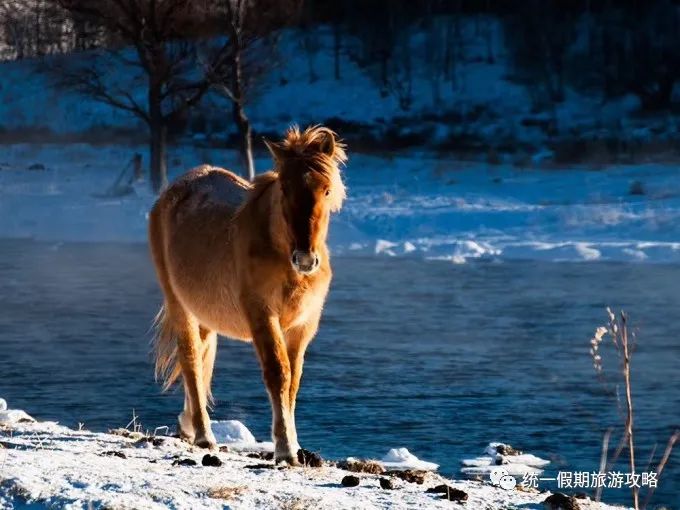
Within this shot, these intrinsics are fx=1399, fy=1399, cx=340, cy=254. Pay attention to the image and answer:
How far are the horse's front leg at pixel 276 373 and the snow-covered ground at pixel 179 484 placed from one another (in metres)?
0.18

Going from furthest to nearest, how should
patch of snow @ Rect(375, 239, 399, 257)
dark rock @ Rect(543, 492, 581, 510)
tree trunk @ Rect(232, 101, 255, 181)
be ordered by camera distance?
Answer: tree trunk @ Rect(232, 101, 255, 181) < patch of snow @ Rect(375, 239, 399, 257) < dark rock @ Rect(543, 492, 581, 510)

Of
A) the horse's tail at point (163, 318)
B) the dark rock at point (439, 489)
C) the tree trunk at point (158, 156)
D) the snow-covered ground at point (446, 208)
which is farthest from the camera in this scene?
the tree trunk at point (158, 156)

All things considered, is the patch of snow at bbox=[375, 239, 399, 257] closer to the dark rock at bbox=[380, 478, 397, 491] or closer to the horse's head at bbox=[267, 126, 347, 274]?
the horse's head at bbox=[267, 126, 347, 274]

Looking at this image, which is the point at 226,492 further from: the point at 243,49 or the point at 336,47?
the point at 336,47

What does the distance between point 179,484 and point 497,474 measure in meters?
2.35

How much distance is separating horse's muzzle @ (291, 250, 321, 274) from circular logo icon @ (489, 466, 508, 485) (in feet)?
4.59

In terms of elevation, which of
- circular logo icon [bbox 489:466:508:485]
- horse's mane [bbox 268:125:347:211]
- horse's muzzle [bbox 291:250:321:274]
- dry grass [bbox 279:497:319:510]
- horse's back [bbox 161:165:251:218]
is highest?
horse's mane [bbox 268:125:347:211]

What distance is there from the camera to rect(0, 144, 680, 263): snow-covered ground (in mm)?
22672

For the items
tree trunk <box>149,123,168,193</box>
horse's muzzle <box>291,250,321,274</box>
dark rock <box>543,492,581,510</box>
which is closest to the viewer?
dark rock <box>543,492,581,510</box>

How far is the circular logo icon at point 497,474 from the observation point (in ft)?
22.8

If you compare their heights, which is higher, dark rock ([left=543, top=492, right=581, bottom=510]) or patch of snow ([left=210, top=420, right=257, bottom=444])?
dark rock ([left=543, top=492, right=581, bottom=510])

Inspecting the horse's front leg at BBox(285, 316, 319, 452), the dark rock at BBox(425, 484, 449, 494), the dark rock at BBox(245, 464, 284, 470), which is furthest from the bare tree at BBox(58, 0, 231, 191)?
the dark rock at BBox(425, 484, 449, 494)

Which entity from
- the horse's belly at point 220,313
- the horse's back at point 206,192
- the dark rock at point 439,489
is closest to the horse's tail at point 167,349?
the horse's belly at point 220,313

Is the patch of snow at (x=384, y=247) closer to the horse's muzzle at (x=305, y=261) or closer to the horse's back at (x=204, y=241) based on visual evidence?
the horse's back at (x=204, y=241)
